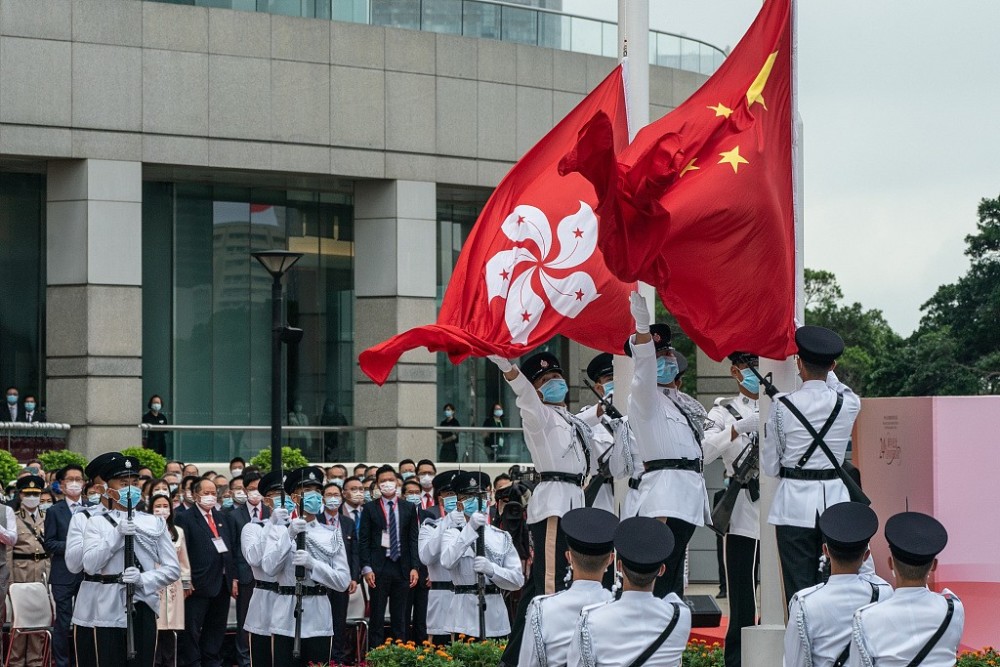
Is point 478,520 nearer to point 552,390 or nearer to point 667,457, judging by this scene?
point 552,390

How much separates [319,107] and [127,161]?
3.53m

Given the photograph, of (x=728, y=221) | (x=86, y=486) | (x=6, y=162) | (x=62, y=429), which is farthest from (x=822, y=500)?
(x=6, y=162)

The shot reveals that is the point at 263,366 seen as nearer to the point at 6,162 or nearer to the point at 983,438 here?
the point at 6,162

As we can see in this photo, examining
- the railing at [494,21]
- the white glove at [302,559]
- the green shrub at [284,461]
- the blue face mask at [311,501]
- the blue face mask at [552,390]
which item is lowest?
the white glove at [302,559]

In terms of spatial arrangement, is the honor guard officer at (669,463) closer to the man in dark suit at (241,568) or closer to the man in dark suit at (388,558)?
the man in dark suit at (388,558)

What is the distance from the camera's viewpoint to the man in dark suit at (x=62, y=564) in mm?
15250

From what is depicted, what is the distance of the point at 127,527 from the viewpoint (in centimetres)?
1335

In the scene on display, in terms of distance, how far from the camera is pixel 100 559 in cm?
1342

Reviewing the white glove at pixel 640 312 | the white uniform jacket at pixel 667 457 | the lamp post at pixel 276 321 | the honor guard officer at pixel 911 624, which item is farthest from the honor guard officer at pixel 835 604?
the lamp post at pixel 276 321

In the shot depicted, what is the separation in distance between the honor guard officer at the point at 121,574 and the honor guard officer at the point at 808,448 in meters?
5.80

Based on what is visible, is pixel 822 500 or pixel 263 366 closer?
pixel 822 500

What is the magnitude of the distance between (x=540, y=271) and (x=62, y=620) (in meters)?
6.38

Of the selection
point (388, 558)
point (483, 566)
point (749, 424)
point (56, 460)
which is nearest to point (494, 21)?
point (56, 460)

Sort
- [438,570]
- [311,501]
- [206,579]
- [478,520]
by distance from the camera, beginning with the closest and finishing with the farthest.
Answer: [311,501] < [478,520] < [438,570] < [206,579]
